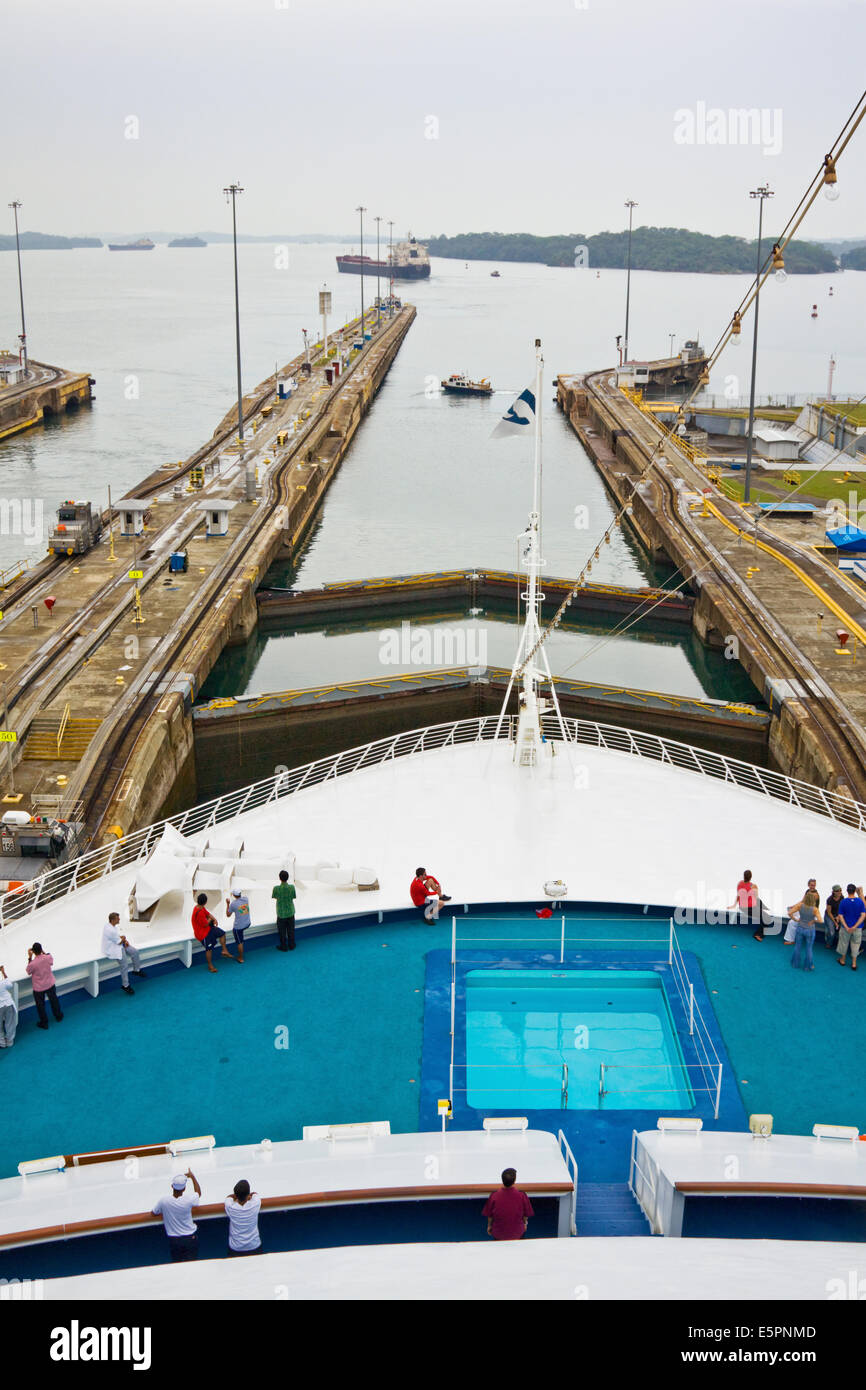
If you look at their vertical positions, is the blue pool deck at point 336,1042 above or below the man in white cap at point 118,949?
below

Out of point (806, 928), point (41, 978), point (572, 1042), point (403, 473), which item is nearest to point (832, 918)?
point (806, 928)

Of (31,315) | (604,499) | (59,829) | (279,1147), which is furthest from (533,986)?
(31,315)

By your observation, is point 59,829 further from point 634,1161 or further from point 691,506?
point 691,506

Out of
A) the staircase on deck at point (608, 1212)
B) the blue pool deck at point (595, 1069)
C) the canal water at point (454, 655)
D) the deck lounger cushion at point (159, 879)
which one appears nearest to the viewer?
the staircase on deck at point (608, 1212)

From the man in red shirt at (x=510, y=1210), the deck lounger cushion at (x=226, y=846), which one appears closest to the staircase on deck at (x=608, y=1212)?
the man in red shirt at (x=510, y=1210)

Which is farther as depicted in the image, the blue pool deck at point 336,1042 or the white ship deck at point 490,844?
the white ship deck at point 490,844

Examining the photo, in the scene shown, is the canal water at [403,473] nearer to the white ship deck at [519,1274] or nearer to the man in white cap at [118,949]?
the man in white cap at [118,949]

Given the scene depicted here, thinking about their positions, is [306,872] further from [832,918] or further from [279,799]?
[832,918]
